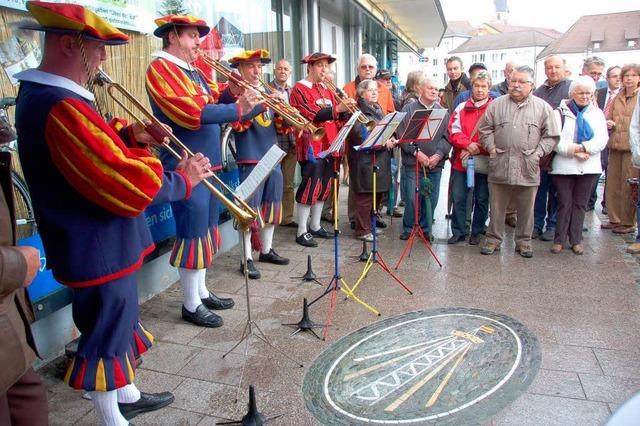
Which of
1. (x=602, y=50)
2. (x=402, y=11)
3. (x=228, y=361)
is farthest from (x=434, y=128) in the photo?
(x=602, y=50)

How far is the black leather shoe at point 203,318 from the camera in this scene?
3699 mm

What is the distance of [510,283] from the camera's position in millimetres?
4480

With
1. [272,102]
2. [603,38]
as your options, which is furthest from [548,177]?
[603,38]

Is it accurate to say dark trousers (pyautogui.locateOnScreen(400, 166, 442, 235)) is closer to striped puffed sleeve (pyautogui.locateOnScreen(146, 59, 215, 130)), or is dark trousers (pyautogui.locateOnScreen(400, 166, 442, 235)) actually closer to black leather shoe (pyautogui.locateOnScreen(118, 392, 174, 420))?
striped puffed sleeve (pyautogui.locateOnScreen(146, 59, 215, 130))

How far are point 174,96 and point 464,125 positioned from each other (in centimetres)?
339

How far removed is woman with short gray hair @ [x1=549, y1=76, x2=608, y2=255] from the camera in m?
5.09

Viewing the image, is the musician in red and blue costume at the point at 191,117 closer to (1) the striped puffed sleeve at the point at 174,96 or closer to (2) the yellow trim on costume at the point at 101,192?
(1) the striped puffed sleeve at the point at 174,96

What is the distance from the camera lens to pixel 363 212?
231 inches

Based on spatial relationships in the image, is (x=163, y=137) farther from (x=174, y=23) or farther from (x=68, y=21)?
(x=174, y=23)

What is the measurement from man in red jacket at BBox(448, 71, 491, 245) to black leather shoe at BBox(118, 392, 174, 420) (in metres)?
3.86

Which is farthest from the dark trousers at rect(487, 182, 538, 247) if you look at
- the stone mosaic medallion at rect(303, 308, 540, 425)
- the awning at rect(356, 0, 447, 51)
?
the awning at rect(356, 0, 447, 51)

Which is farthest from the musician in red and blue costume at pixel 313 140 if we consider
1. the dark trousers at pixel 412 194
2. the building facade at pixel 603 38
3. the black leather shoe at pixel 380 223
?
the building facade at pixel 603 38

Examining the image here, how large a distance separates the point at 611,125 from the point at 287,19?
4877 mm

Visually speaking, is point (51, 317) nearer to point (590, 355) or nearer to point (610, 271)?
point (590, 355)
